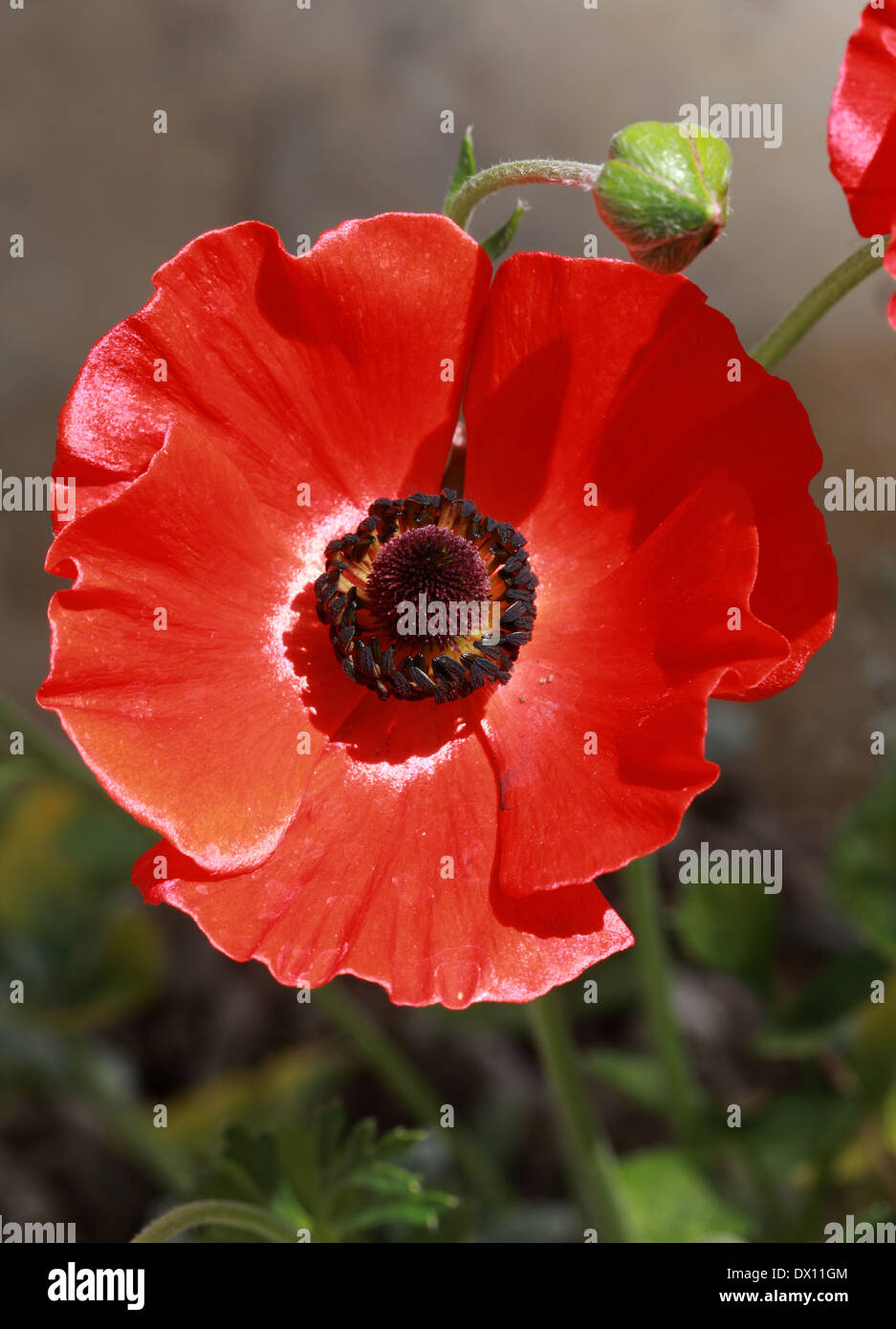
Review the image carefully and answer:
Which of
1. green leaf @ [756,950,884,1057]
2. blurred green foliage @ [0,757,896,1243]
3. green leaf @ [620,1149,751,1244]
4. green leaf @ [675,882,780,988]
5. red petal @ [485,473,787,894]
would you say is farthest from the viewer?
green leaf @ [675,882,780,988]

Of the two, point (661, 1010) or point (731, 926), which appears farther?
point (731, 926)

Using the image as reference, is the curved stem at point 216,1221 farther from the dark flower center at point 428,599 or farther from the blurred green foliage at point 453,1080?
the dark flower center at point 428,599

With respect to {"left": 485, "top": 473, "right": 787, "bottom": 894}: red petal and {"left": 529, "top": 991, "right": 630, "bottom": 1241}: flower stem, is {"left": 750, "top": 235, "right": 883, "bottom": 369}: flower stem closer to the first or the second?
{"left": 485, "top": 473, "right": 787, "bottom": 894}: red petal

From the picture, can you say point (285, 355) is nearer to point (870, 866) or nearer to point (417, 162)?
point (870, 866)

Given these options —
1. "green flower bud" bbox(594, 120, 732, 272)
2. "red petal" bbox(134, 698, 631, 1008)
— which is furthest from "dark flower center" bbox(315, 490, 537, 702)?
"green flower bud" bbox(594, 120, 732, 272)

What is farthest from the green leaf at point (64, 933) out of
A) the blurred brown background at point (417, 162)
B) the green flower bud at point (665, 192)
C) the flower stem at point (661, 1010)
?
the green flower bud at point (665, 192)

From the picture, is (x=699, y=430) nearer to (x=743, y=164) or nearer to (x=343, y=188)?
(x=743, y=164)

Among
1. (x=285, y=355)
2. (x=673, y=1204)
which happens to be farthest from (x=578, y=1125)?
(x=285, y=355)
